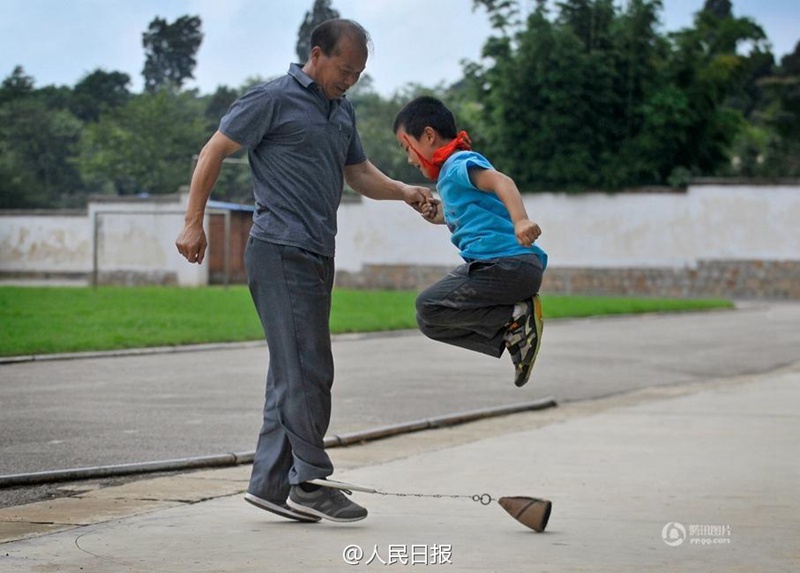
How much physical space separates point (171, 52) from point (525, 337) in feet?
172

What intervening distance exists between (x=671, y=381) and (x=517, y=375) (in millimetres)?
9862

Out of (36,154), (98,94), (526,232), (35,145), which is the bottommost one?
(526,232)

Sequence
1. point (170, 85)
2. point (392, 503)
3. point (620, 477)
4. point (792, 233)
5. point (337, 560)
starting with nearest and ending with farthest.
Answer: point (337, 560) < point (392, 503) < point (620, 477) < point (792, 233) < point (170, 85)

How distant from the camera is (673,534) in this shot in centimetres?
593

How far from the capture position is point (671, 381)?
15812mm

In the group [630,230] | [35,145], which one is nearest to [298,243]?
[630,230]

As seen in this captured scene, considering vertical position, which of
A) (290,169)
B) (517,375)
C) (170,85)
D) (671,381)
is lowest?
(671,381)

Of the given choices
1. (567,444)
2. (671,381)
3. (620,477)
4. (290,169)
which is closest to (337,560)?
(290,169)

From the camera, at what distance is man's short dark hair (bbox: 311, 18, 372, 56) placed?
20.0 feet

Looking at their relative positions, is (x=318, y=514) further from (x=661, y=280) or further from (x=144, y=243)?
(x=144, y=243)

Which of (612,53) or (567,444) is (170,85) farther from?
(567,444)

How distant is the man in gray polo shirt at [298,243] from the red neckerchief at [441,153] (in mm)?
402

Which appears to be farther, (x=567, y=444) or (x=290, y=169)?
(x=567, y=444)

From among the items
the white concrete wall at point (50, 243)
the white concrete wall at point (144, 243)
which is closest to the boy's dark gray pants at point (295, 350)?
the white concrete wall at point (144, 243)
